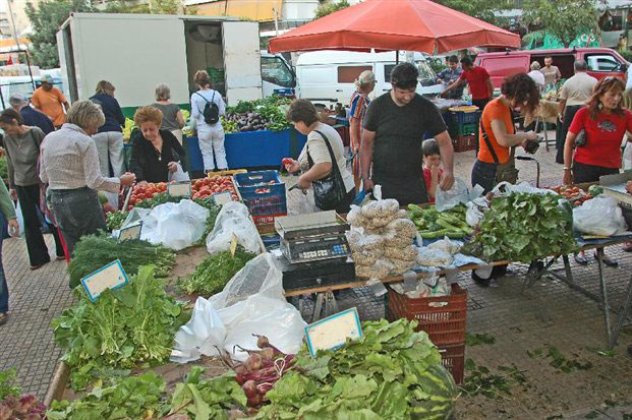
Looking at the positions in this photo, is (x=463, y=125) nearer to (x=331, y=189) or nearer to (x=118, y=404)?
(x=331, y=189)

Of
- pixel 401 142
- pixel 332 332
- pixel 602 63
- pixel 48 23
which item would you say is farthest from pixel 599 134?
pixel 48 23

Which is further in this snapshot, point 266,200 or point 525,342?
point 266,200

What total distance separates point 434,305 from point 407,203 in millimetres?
1490

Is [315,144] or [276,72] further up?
[276,72]

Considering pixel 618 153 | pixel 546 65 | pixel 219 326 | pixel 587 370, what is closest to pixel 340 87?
pixel 546 65

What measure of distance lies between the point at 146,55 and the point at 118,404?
35.8ft

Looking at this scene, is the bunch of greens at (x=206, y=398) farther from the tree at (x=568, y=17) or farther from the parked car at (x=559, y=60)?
the tree at (x=568, y=17)

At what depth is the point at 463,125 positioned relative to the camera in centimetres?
1129

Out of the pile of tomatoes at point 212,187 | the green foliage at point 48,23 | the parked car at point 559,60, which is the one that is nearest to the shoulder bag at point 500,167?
the pile of tomatoes at point 212,187

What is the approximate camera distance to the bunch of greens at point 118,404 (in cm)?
192

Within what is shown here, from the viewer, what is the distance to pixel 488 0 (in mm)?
25625

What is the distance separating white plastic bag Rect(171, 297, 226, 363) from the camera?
256 centimetres

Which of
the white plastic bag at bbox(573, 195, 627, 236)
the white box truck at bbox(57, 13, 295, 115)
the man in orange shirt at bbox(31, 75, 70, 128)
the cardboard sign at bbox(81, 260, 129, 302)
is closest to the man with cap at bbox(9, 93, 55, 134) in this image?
the man in orange shirt at bbox(31, 75, 70, 128)

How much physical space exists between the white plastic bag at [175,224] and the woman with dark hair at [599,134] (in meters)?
3.37
